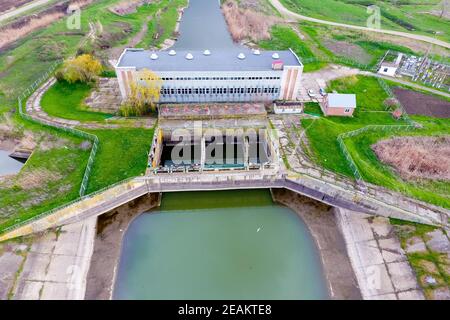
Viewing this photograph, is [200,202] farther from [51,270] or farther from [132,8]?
[132,8]

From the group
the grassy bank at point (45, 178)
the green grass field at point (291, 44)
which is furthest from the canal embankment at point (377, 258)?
the green grass field at point (291, 44)

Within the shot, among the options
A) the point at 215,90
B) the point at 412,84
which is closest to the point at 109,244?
the point at 215,90

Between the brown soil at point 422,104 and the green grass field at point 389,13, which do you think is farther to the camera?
the green grass field at point 389,13

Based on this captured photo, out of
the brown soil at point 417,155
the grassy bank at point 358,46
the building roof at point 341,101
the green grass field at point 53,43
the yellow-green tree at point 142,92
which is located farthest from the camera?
the grassy bank at point 358,46

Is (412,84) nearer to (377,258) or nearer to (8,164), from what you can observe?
(377,258)

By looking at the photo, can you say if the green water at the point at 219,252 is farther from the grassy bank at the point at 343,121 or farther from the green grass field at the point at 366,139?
the green grass field at the point at 366,139

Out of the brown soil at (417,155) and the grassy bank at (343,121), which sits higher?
the grassy bank at (343,121)

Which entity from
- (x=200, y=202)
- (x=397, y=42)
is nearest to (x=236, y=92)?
(x=200, y=202)

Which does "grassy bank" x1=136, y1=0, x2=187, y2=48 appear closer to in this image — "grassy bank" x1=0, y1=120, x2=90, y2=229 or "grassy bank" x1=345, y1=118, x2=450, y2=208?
"grassy bank" x1=0, y1=120, x2=90, y2=229
